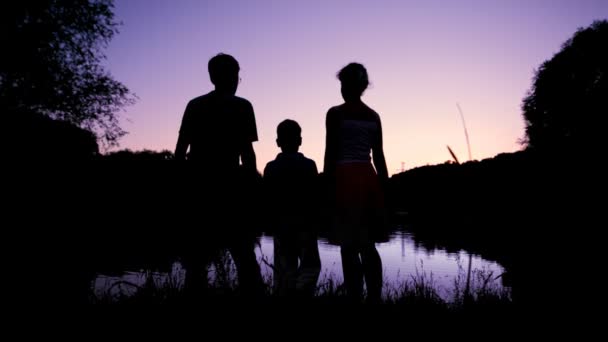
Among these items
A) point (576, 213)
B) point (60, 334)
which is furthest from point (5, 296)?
point (576, 213)

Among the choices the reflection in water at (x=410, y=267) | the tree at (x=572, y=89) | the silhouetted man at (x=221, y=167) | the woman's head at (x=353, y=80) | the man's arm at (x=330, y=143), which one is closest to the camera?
the silhouetted man at (x=221, y=167)

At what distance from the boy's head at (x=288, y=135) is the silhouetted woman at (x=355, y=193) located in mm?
609

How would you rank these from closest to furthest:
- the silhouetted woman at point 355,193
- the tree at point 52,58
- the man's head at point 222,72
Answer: the man's head at point 222,72 → the silhouetted woman at point 355,193 → the tree at point 52,58

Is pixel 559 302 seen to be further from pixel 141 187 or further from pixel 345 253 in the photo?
pixel 141 187

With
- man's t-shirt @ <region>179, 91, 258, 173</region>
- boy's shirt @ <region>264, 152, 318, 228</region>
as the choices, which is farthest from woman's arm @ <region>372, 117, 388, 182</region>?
man's t-shirt @ <region>179, 91, 258, 173</region>

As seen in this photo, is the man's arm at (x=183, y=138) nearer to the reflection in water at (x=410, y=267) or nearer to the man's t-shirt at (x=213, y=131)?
the man's t-shirt at (x=213, y=131)

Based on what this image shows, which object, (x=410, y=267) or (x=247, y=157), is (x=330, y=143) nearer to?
(x=247, y=157)

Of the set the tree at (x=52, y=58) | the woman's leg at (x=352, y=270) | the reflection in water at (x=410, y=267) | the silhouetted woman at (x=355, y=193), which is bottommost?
the reflection in water at (x=410, y=267)

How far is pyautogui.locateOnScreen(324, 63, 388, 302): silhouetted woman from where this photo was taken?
375 centimetres

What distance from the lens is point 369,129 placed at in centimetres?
389

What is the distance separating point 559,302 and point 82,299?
4506 mm

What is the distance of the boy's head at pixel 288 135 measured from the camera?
437cm

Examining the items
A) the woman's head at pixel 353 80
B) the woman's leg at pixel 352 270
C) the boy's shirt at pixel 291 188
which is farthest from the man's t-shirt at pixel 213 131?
the woman's leg at pixel 352 270

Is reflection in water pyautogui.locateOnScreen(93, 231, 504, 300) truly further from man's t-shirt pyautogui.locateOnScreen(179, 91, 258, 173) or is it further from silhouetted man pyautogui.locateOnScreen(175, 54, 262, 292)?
man's t-shirt pyautogui.locateOnScreen(179, 91, 258, 173)
